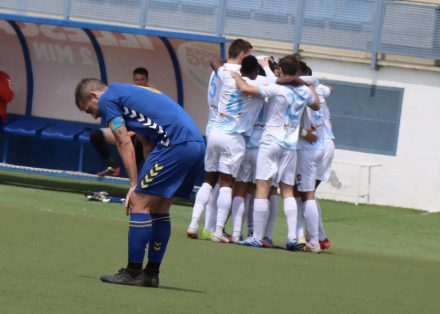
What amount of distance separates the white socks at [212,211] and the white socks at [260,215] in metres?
0.68

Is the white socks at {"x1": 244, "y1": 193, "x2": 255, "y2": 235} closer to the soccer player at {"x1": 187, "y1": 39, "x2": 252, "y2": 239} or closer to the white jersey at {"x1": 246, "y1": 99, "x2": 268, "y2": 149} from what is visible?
the soccer player at {"x1": 187, "y1": 39, "x2": 252, "y2": 239}

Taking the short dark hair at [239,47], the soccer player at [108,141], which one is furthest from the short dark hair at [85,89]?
the soccer player at [108,141]

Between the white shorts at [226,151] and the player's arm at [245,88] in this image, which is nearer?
the player's arm at [245,88]

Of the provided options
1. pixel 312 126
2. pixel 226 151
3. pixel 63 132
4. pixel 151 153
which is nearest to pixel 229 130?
pixel 226 151

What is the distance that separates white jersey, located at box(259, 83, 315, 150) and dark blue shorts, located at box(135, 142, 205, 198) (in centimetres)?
424

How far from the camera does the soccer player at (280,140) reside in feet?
42.2

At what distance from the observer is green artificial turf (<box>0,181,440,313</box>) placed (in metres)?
7.58

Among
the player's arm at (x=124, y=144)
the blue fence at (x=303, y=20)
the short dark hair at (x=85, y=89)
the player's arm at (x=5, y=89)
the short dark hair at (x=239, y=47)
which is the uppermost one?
the blue fence at (x=303, y=20)

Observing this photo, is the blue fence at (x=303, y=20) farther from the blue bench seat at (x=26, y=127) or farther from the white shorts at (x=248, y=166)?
the white shorts at (x=248, y=166)

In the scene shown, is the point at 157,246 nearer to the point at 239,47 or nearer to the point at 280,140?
the point at 280,140

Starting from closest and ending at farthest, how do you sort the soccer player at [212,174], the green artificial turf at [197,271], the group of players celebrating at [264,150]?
the green artificial turf at [197,271] < the group of players celebrating at [264,150] < the soccer player at [212,174]

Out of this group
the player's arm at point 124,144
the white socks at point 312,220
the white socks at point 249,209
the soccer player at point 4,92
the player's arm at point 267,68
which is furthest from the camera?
the soccer player at point 4,92

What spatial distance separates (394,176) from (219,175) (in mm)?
8558

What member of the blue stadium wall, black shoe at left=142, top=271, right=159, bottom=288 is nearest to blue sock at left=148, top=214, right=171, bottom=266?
black shoe at left=142, top=271, right=159, bottom=288
